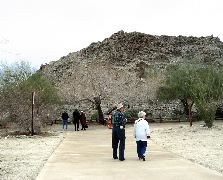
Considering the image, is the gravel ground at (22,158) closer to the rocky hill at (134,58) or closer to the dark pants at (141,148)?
the dark pants at (141,148)

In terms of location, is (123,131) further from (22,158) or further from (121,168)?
(22,158)

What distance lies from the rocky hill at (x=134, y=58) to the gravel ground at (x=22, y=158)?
39.6m

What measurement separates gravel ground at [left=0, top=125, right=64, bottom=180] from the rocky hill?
39576 millimetres

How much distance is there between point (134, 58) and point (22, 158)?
70830 mm

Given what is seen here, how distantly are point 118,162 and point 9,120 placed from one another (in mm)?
15585

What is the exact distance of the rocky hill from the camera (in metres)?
66.1

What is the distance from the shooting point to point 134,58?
284 feet

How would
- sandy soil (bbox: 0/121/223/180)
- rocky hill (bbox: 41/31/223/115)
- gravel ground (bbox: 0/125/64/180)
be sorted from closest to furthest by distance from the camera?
gravel ground (bbox: 0/125/64/180), sandy soil (bbox: 0/121/223/180), rocky hill (bbox: 41/31/223/115)

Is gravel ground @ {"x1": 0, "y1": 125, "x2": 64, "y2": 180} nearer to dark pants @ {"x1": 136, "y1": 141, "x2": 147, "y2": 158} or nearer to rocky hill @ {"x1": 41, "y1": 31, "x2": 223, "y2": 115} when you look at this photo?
dark pants @ {"x1": 136, "y1": 141, "x2": 147, "y2": 158}

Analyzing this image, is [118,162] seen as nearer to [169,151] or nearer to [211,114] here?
[169,151]

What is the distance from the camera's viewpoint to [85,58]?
84438 mm

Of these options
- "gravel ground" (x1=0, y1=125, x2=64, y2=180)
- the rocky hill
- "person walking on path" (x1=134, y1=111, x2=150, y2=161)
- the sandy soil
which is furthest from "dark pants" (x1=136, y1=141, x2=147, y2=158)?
the rocky hill

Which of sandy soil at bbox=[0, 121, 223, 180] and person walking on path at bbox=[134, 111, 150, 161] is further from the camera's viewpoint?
person walking on path at bbox=[134, 111, 150, 161]

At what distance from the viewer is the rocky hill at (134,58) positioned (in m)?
66.1
